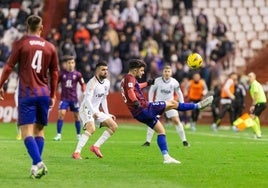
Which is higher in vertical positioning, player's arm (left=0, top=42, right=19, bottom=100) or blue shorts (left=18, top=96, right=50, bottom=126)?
player's arm (left=0, top=42, right=19, bottom=100)

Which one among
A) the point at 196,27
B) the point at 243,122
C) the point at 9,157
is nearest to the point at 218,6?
the point at 196,27

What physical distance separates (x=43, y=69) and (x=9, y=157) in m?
4.26

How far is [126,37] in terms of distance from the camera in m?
37.2

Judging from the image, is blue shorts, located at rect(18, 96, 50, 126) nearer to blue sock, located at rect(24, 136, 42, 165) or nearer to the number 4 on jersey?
blue sock, located at rect(24, 136, 42, 165)

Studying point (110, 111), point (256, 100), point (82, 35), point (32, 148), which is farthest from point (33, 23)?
point (82, 35)

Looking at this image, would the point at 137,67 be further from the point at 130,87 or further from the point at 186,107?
the point at 186,107

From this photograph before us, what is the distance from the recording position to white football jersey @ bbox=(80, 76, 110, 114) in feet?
62.4

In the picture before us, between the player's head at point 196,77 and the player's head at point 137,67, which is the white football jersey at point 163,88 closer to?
the player's head at point 137,67

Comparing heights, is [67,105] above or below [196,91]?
above

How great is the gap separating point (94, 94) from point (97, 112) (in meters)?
0.73

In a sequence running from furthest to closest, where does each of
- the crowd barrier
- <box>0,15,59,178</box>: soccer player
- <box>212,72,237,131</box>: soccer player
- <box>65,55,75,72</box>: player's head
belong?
the crowd barrier, <box>212,72,237,131</box>: soccer player, <box>65,55,75,72</box>: player's head, <box>0,15,59,178</box>: soccer player

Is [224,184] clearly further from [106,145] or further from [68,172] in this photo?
[106,145]

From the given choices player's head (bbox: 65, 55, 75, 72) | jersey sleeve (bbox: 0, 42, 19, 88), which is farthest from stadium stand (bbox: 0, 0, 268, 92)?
jersey sleeve (bbox: 0, 42, 19, 88)

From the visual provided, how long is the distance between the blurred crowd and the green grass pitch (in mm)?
12108
